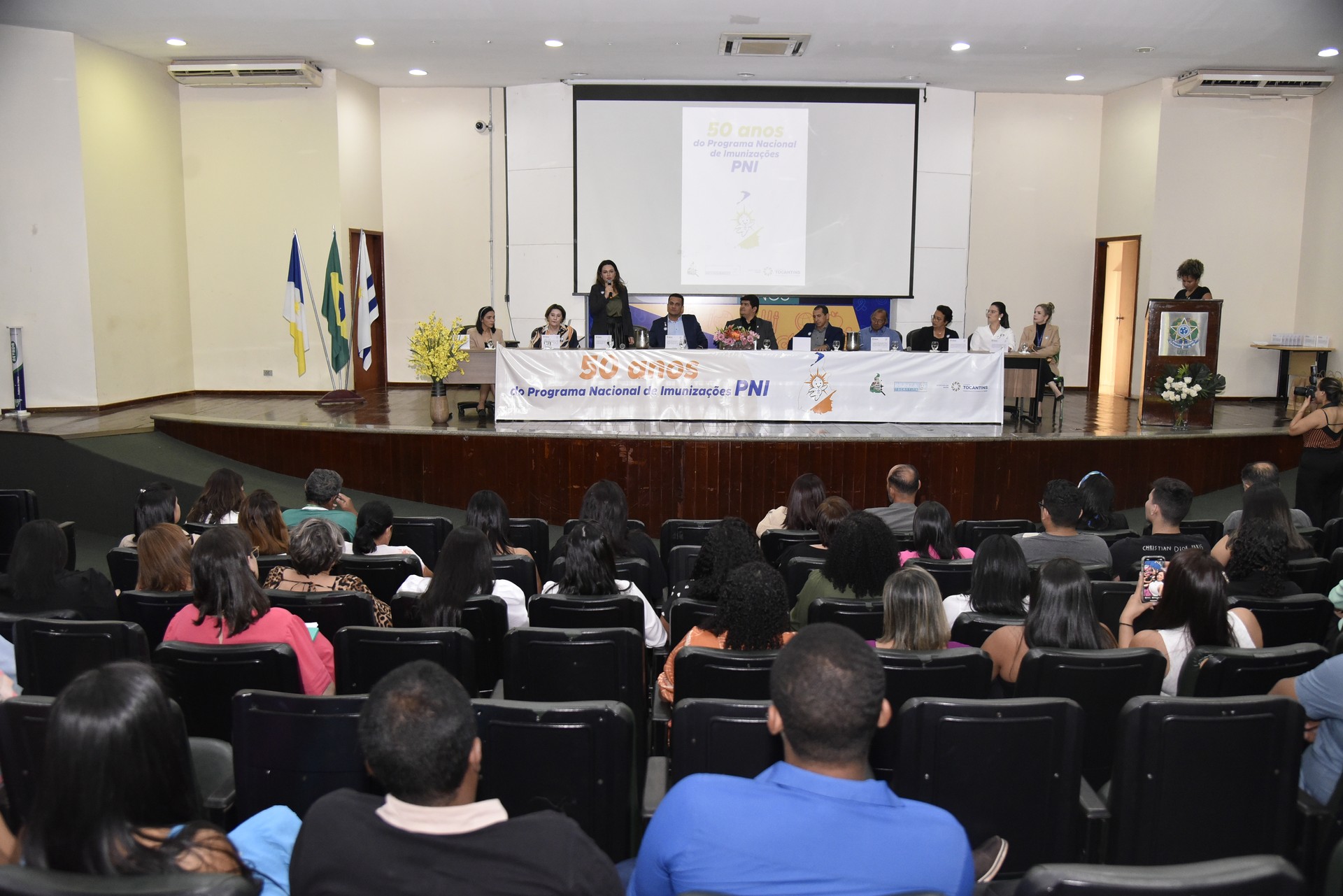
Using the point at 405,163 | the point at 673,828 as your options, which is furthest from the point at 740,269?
the point at 673,828

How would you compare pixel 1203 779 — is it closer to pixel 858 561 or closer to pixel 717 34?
pixel 858 561

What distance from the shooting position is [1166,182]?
11031mm

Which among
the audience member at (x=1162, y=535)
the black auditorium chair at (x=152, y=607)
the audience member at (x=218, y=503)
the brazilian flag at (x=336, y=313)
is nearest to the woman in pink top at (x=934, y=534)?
the audience member at (x=1162, y=535)

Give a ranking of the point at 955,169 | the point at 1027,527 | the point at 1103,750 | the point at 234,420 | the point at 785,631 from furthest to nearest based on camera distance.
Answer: the point at 955,169, the point at 234,420, the point at 1027,527, the point at 785,631, the point at 1103,750

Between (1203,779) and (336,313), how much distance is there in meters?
9.54

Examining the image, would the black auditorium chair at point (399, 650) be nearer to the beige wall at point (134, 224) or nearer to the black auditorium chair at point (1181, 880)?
the black auditorium chair at point (1181, 880)

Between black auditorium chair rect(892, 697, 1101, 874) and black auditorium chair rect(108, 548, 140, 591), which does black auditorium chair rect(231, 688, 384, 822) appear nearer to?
black auditorium chair rect(892, 697, 1101, 874)

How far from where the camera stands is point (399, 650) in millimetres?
2871

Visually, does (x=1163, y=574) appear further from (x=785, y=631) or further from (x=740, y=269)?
(x=740, y=269)

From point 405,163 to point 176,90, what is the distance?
254 centimetres

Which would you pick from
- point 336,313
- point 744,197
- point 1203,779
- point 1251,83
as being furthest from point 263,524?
point 1251,83

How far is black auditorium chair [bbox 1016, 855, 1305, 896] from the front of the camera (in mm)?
1338

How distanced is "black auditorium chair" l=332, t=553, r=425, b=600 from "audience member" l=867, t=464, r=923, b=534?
2.31m

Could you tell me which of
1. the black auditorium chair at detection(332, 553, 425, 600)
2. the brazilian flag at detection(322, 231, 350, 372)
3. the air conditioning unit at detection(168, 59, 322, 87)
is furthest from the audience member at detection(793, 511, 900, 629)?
the air conditioning unit at detection(168, 59, 322, 87)
